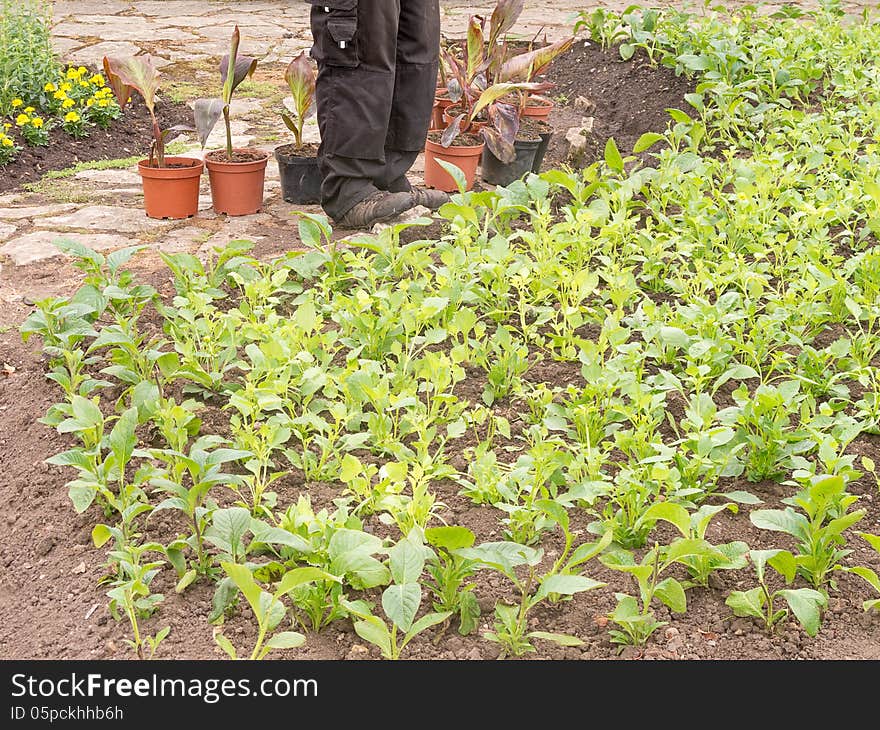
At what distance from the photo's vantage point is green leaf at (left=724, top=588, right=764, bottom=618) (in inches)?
85.2

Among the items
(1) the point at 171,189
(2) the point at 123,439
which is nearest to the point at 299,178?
(1) the point at 171,189

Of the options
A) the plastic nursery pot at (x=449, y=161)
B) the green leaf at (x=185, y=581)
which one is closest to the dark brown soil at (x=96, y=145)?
the plastic nursery pot at (x=449, y=161)

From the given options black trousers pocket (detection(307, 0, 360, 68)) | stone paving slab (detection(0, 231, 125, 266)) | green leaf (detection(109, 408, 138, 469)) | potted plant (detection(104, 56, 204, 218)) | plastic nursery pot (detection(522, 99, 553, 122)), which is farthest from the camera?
plastic nursery pot (detection(522, 99, 553, 122))

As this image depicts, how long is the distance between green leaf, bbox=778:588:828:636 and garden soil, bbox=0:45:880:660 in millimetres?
49

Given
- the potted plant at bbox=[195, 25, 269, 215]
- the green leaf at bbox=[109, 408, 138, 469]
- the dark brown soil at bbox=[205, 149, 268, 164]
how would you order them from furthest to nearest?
the dark brown soil at bbox=[205, 149, 268, 164]
the potted plant at bbox=[195, 25, 269, 215]
the green leaf at bbox=[109, 408, 138, 469]

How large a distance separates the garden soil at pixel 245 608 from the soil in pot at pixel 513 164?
1.83 metres

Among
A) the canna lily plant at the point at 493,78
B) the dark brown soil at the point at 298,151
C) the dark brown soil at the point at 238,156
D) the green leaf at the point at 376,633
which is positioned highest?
the canna lily plant at the point at 493,78

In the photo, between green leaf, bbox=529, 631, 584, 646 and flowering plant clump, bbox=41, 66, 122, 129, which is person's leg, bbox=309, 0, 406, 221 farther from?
green leaf, bbox=529, 631, 584, 646

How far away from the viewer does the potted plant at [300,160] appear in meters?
4.46

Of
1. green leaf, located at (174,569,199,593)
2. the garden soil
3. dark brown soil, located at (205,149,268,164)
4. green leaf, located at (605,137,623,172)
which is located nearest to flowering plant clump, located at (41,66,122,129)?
dark brown soil, located at (205,149,268,164)

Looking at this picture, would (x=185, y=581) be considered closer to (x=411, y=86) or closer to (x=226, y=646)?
(x=226, y=646)

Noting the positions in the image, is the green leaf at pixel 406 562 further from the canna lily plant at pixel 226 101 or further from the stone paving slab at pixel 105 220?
the stone paving slab at pixel 105 220

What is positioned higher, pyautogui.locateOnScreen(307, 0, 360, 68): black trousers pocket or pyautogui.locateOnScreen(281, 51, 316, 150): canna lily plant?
pyautogui.locateOnScreen(307, 0, 360, 68): black trousers pocket

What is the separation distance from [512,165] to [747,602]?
9.50 ft
